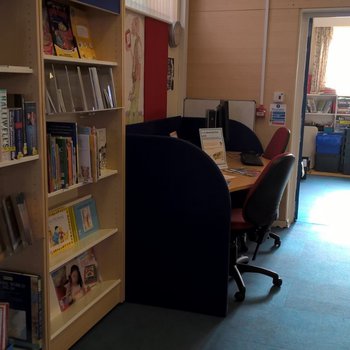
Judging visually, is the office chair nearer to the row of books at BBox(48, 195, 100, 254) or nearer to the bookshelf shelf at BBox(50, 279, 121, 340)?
the bookshelf shelf at BBox(50, 279, 121, 340)

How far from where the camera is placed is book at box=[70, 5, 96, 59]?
8.34 feet

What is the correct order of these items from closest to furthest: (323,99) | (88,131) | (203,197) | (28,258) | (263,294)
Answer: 1. (28,258)
2. (88,131)
3. (203,197)
4. (263,294)
5. (323,99)

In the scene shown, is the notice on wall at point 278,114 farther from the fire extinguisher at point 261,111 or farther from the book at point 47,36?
the book at point 47,36

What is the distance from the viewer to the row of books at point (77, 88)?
2225mm

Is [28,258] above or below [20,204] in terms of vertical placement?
below

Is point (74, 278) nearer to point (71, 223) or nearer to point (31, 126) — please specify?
point (71, 223)

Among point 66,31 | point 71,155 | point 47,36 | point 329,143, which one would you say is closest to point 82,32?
point 66,31

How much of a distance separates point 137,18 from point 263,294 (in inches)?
87.8

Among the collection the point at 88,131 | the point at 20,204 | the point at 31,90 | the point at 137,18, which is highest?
the point at 137,18

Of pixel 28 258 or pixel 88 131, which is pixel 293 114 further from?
pixel 28 258

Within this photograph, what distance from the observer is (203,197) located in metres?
2.76

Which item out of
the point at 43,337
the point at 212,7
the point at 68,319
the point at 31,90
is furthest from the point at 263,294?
the point at 212,7

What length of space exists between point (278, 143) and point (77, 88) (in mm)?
2237

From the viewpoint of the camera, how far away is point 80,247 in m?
2.58
